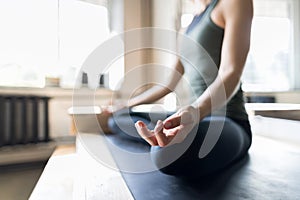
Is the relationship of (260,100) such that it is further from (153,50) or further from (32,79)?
(32,79)

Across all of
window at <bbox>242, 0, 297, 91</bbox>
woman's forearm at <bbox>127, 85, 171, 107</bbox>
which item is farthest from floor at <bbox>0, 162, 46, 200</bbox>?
window at <bbox>242, 0, 297, 91</bbox>

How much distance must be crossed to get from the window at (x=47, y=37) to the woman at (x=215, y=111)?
137 centimetres

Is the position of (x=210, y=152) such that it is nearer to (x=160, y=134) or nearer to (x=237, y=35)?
(x=160, y=134)

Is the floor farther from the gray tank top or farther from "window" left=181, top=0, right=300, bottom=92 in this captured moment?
"window" left=181, top=0, right=300, bottom=92

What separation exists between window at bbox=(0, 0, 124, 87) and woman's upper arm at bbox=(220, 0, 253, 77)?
145 centimetres

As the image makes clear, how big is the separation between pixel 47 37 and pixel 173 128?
1.75 metres

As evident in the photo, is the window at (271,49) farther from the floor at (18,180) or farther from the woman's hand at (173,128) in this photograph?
the floor at (18,180)

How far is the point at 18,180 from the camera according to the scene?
151cm

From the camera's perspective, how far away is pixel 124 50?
199cm

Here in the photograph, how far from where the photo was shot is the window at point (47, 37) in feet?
5.55

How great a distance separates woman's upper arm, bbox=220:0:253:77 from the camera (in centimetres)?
64

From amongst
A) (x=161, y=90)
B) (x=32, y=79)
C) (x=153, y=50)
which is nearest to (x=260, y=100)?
(x=161, y=90)

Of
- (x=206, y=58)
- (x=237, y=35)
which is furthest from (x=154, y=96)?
(x=237, y=35)

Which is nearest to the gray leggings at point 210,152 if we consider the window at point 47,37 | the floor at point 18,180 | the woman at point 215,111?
the woman at point 215,111
